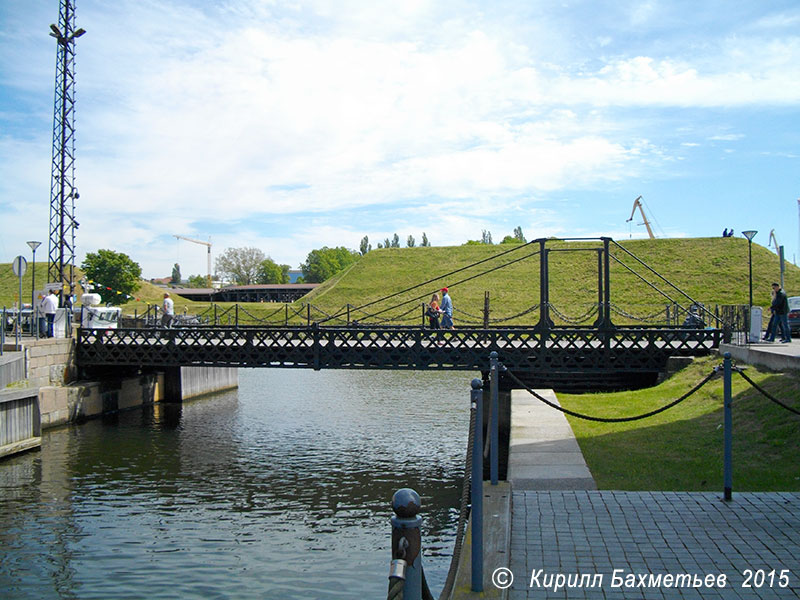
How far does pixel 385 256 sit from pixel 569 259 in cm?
2327

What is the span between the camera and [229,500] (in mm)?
14305

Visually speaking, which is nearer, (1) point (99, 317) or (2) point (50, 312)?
(2) point (50, 312)

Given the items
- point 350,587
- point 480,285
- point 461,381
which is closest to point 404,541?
point 350,587

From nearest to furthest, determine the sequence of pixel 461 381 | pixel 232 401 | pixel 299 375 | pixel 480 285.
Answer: pixel 232 401 < pixel 461 381 < pixel 299 375 < pixel 480 285

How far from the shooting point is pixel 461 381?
33.5m

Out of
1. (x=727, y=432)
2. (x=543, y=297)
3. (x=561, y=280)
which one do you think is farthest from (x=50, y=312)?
(x=561, y=280)

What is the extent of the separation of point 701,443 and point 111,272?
3246 inches

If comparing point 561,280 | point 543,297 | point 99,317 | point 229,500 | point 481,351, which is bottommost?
point 229,500

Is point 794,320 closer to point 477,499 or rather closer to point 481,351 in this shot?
point 481,351

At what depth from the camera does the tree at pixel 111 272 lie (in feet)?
272

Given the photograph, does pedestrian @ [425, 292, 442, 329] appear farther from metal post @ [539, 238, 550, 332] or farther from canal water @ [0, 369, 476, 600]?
metal post @ [539, 238, 550, 332]

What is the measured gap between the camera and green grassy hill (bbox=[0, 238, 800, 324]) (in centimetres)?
5809

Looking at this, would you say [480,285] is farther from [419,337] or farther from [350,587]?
[350,587]

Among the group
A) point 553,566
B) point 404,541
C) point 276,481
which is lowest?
point 276,481
